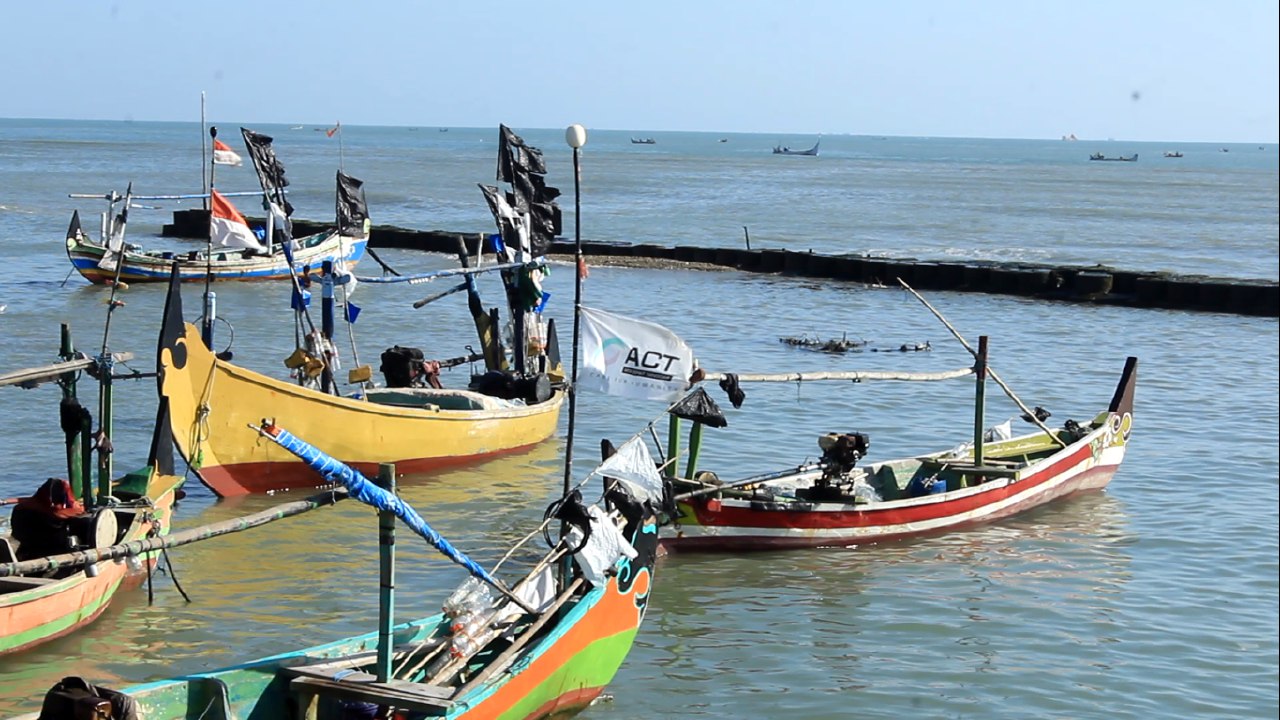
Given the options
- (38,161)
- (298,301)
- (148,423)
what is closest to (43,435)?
(148,423)

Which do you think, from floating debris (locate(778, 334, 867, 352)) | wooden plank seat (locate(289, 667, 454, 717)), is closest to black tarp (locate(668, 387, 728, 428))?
wooden plank seat (locate(289, 667, 454, 717))

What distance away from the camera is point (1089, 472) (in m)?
19.4

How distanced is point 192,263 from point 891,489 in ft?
78.4

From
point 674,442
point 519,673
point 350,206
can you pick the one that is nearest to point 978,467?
point 674,442

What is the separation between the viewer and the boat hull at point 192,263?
124 feet

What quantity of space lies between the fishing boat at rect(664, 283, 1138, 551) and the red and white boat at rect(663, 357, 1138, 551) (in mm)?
11

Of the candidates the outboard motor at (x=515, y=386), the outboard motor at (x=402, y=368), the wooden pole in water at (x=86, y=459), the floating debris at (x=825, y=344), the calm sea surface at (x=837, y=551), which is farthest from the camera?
the floating debris at (x=825, y=344)

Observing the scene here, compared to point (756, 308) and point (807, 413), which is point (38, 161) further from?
point (807, 413)

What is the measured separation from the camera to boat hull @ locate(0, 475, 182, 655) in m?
11.6

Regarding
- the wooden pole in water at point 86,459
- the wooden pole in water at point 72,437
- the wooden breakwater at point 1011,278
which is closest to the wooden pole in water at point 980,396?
the wooden pole in water at point 86,459

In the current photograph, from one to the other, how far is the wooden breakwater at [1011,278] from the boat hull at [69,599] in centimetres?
2436

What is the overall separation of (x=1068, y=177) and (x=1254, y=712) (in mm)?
139854

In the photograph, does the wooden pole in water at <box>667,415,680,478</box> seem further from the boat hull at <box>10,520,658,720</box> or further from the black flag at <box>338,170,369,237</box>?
the black flag at <box>338,170,369,237</box>

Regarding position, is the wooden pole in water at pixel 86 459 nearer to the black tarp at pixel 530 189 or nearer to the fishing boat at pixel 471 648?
the fishing boat at pixel 471 648
